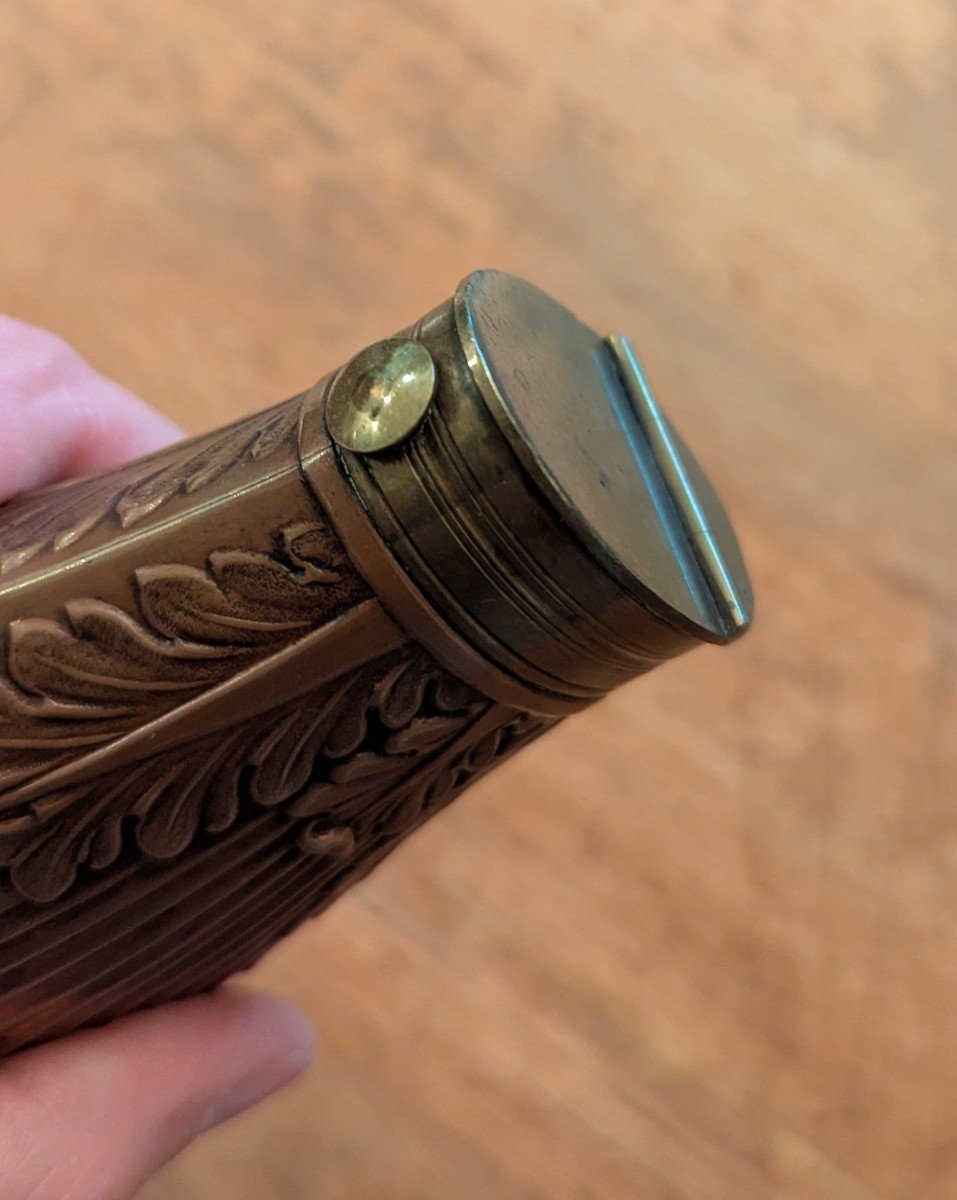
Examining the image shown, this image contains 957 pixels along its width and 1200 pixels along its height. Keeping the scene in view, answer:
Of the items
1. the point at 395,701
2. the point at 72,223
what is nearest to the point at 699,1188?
the point at 395,701

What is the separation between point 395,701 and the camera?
530mm

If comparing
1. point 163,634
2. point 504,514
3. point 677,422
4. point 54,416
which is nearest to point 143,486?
point 163,634

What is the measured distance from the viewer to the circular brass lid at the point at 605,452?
0.49 m

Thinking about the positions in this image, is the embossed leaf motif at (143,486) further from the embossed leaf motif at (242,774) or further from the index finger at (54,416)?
the index finger at (54,416)

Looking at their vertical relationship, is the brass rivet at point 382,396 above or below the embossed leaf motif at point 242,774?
above

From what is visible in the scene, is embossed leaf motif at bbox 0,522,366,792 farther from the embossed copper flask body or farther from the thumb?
the thumb

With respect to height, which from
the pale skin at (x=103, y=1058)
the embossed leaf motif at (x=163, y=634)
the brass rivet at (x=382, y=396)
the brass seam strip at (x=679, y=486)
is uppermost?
the brass rivet at (x=382, y=396)

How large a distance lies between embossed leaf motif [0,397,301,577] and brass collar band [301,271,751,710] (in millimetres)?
43

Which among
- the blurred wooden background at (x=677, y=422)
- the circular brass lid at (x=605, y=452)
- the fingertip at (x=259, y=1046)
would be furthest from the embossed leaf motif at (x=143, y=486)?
the blurred wooden background at (x=677, y=422)

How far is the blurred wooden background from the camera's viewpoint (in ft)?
3.67

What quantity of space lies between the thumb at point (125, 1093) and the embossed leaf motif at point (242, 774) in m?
0.22

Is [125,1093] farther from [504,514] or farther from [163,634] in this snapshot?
[504,514]

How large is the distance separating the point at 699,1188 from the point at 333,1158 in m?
0.36

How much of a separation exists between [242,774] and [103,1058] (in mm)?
292
